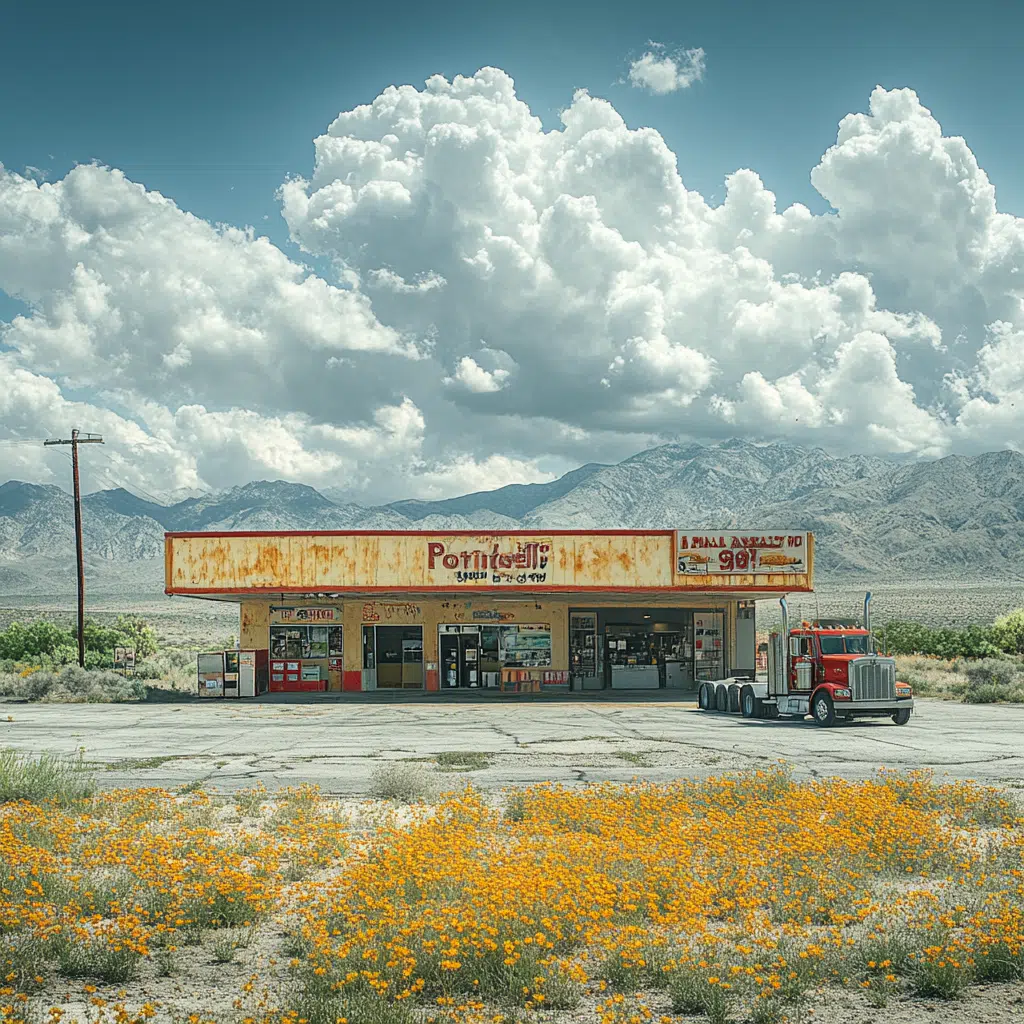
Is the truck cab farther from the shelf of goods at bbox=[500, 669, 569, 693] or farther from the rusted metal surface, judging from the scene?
the shelf of goods at bbox=[500, 669, 569, 693]

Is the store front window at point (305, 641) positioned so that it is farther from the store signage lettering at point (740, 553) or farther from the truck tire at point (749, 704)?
the truck tire at point (749, 704)

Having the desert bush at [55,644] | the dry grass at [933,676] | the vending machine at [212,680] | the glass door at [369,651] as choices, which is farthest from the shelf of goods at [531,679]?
the desert bush at [55,644]

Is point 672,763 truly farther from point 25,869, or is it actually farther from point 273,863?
point 25,869

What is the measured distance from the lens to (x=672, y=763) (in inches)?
760

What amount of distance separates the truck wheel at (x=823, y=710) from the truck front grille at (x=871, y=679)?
0.64 m

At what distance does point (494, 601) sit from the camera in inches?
1576

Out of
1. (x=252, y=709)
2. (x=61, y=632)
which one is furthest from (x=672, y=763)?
(x=61, y=632)

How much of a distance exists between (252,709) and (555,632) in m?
12.5

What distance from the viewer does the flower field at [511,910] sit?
7895mm

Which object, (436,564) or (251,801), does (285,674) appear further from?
(251,801)

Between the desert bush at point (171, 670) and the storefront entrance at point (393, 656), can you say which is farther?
the desert bush at point (171, 670)

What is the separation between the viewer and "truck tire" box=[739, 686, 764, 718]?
29.3 m

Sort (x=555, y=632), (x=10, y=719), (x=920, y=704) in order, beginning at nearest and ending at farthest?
(x=10, y=719) < (x=920, y=704) < (x=555, y=632)

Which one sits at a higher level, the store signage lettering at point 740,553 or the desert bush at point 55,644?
the store signage lettering at point 740,553
